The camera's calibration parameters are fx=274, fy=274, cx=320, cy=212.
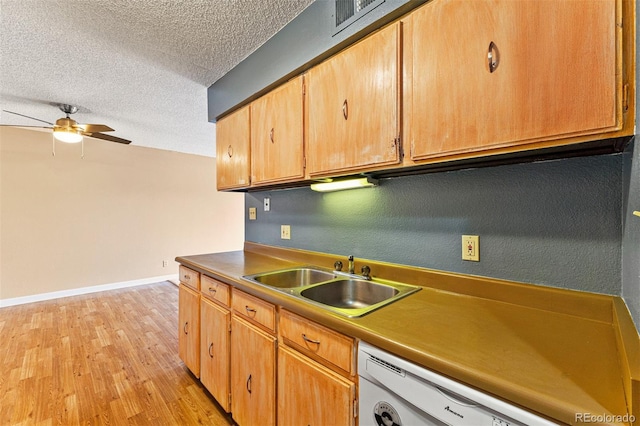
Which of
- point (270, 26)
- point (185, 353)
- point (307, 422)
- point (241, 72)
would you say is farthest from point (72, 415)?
point (270, 26)

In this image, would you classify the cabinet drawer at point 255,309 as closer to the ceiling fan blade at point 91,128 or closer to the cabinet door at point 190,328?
the cabinet door at point 190,328

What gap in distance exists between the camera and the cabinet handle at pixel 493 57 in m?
0.92

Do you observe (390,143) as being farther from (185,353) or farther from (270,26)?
(185,353)

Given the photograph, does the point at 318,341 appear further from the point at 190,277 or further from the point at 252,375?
the point at 190,277

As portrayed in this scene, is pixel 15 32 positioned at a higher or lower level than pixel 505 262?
higher

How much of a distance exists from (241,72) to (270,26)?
1.66 feet

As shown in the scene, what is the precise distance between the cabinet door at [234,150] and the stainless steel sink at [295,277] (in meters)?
0.76

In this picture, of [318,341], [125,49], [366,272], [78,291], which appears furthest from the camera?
[78,291]

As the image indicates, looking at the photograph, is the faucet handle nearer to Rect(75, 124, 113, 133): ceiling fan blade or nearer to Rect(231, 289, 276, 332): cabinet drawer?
Rect(231, 289, 276, 332): cabinet drawer

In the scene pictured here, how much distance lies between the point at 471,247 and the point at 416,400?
73cm

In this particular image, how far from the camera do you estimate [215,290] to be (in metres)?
1.79

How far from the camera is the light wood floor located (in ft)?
5.90

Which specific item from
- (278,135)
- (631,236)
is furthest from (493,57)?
(278,135)

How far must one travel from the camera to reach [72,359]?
8.04 feet
